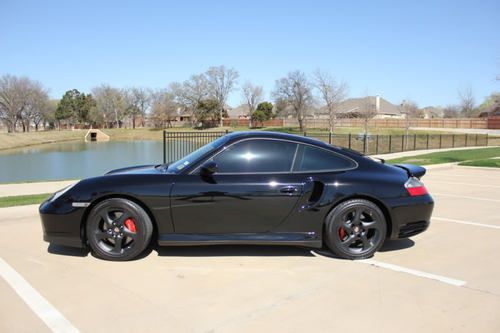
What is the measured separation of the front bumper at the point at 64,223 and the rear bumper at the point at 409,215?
339 cm

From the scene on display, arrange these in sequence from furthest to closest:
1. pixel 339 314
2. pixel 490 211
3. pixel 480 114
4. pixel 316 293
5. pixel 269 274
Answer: pixel 480 114
pixel 490 211
pixel 269 274
pixel 316 293
pixel 339 314

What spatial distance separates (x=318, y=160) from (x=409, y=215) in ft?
3.88

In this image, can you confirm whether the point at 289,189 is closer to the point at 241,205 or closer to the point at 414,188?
the point at 241,205

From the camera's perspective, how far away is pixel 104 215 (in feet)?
13.7

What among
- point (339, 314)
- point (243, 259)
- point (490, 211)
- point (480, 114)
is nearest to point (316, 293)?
point (339, 314)

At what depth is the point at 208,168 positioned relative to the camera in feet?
13.5

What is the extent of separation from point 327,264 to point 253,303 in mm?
1227

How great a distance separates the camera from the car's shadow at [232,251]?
4.44 meters

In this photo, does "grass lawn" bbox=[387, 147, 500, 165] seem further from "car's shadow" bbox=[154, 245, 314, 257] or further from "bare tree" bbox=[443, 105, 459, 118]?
"bare tree" bbox=[443, 105, 459, 118]

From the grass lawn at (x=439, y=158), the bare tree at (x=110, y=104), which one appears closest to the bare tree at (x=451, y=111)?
the bare tree at (x=110, y=104)

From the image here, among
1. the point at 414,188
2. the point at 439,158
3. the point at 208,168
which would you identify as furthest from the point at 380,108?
the point at 208,168

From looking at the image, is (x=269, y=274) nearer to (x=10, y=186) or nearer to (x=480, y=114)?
(x=10, y=186)

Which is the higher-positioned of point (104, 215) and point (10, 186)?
point (104, 215)

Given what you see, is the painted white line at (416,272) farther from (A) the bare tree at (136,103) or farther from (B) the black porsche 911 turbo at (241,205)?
(A) the bare tree at (136,103)
